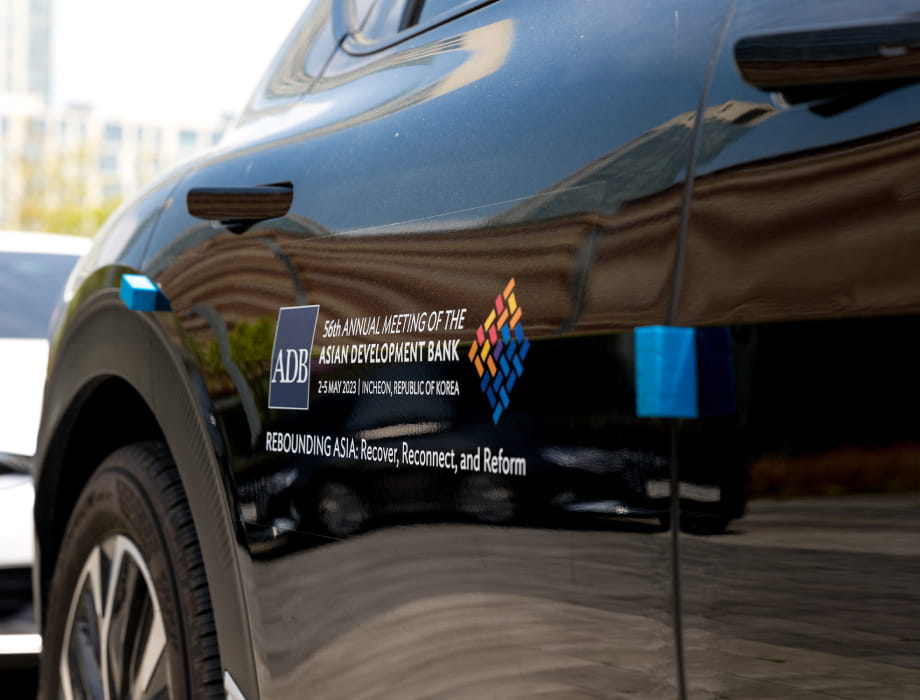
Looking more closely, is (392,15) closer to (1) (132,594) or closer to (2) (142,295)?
(2) (142,295)

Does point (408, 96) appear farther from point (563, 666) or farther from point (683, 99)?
point (563, 666)

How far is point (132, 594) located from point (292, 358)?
739 mm

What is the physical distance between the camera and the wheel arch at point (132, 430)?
6.72ft

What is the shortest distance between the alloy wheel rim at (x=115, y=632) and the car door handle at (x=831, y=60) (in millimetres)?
1500

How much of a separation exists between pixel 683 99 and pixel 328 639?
91 centimetres

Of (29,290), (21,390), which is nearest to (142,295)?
(21,390)

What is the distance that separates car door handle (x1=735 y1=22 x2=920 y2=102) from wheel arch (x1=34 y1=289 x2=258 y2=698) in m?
1.17

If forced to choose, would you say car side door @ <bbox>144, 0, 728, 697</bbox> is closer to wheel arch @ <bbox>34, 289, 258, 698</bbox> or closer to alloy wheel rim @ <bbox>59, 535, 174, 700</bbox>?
wheel arch @ <bbox>34, 289, 258, 698</bbox>

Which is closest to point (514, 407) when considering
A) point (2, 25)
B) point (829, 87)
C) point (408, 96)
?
point (829, 87)

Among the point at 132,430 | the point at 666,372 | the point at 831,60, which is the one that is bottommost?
the point at 132,430

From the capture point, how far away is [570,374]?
4.46 feet

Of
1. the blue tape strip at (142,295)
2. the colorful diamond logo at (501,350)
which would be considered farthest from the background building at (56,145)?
the colorful diamond logo at (501,350)

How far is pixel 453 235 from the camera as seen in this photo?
1.58 meters

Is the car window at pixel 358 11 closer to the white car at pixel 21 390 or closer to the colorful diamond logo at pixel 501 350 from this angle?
the colorful diamond logo at pixel 501 350
